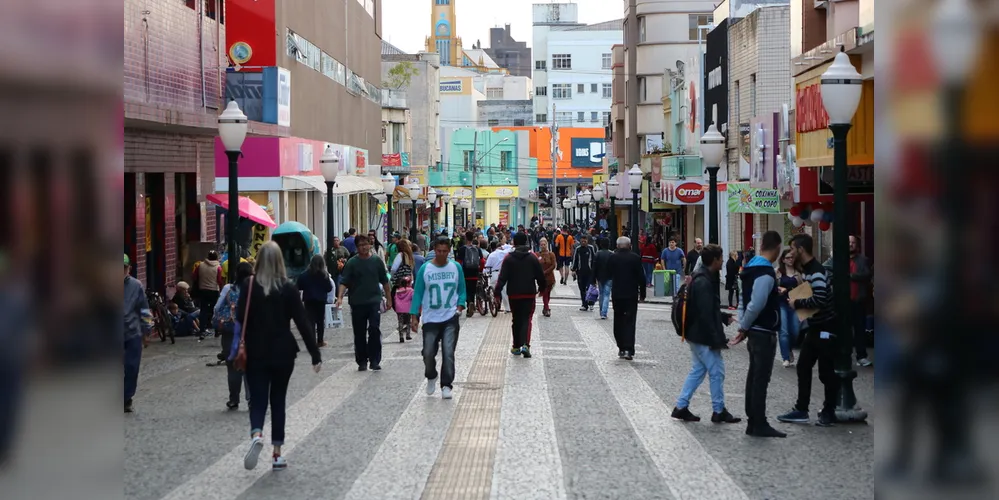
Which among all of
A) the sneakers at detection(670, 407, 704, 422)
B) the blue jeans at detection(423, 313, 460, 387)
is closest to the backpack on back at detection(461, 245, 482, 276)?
the blue jeans at detection(423, 313, 460, 387)

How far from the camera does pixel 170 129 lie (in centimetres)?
2156

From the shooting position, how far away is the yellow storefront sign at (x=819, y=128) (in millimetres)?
16547

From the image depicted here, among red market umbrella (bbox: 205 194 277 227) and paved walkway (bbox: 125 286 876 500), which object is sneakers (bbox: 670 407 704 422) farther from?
red market umbrella (bbox: 205 194 277 227)

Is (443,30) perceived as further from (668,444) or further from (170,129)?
(668,444)

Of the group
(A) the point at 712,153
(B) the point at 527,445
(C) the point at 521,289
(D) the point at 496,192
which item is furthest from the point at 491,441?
(D) the point at 496,192

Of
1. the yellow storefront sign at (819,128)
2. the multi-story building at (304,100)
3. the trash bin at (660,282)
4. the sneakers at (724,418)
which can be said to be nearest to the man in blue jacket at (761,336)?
the sneakers at (724,418)

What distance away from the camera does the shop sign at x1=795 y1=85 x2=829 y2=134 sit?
64.1 ft

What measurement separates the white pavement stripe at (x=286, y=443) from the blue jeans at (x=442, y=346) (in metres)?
1.06

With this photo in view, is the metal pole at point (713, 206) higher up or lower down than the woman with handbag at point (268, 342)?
higher up

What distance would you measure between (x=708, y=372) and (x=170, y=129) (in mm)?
13562

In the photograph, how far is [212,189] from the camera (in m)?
26.3

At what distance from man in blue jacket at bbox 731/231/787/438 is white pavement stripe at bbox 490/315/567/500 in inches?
71.9

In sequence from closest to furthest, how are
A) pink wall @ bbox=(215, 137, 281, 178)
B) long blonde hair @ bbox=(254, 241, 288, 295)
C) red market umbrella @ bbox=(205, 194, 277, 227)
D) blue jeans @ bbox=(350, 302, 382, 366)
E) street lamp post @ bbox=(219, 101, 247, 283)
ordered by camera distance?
1. long blonde hair @ bbox=(254, 241, 288, 295)
2. blue jeans @ bbox=(350, 302, 382, 366)
3. street lamp post @ bbox=(219, 101, 247, 283)
4. red market umbrella @ bbox=(205, 194, 277, 227)
5. pink wall @ bbox=(215, 137, 281, 178)

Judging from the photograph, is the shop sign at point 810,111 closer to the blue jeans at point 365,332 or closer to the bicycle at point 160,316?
the blue jeans at point 365,332
